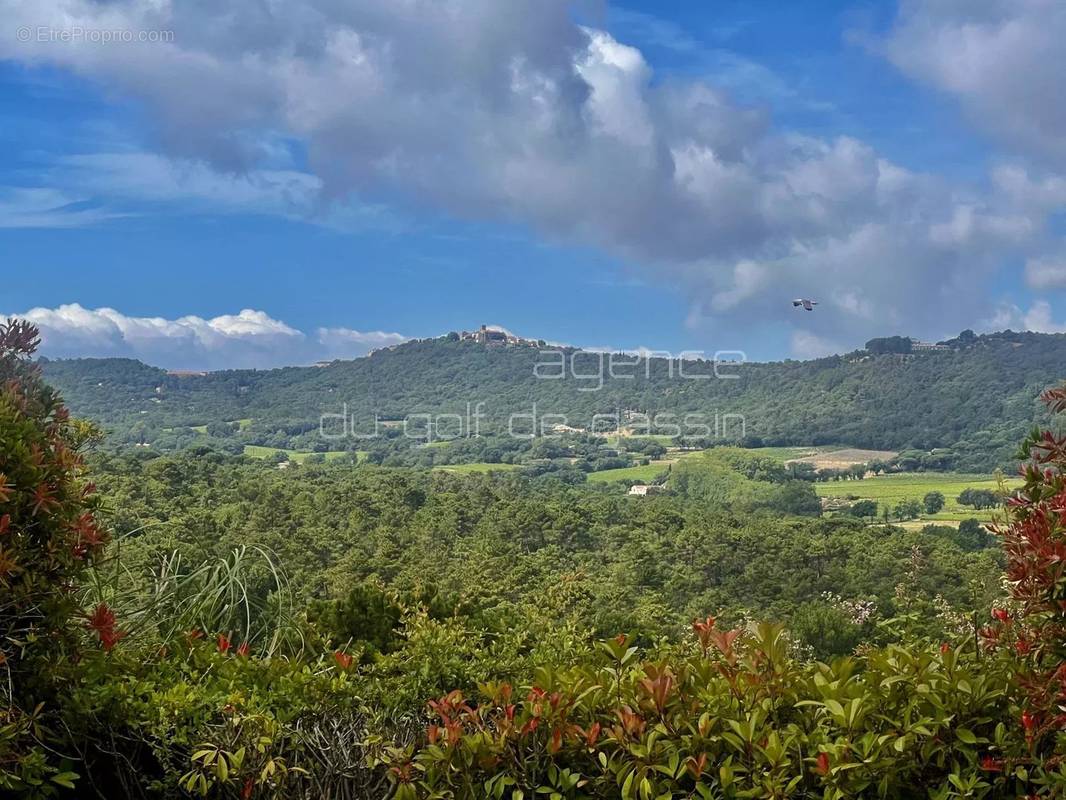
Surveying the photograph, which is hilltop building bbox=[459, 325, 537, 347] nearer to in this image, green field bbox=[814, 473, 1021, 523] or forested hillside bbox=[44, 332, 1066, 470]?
forested hillside bbox=[44, 332, 1066, 470]

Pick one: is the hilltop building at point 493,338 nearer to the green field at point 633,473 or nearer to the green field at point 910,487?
the green field at point 633,473

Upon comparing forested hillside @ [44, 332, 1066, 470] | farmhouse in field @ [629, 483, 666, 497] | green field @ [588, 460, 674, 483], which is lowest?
farmhouse in field @ [629, 483, 666, 497]

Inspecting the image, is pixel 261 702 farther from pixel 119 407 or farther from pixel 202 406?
pixel 202 406

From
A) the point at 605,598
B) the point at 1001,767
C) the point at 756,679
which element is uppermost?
the point at 756,679

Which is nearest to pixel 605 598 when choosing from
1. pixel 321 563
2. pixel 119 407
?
pixel 321 563

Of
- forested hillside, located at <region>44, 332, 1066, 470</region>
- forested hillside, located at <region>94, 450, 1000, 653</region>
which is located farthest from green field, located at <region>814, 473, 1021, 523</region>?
forested hillside, located at <region>94, 450, 1000, 653</region>

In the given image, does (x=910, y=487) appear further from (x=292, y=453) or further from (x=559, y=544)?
(x=292, y=453)
